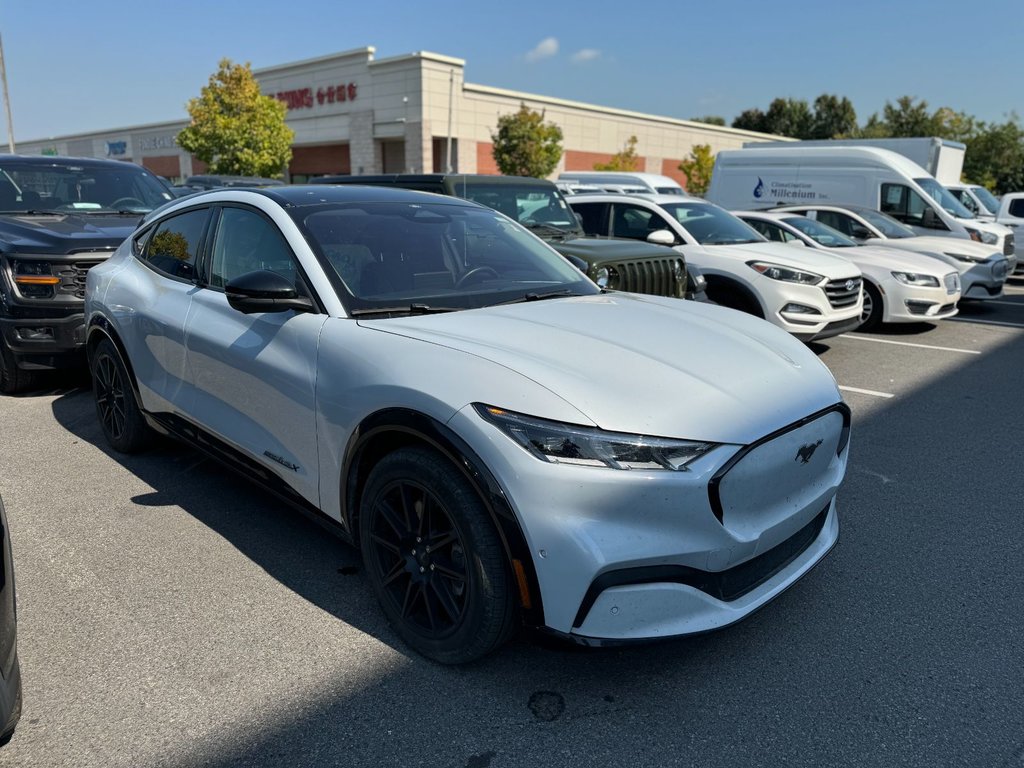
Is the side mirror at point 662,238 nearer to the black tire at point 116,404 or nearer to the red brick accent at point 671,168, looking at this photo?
the black tire at point 116,404

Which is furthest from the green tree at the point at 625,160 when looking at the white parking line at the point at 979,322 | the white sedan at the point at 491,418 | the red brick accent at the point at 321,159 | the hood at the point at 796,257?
the white sedan at the point at 491,418

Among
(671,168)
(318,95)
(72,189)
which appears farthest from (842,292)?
(671,168)

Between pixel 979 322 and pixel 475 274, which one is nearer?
pixel 475 274

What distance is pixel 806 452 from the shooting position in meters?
2.68

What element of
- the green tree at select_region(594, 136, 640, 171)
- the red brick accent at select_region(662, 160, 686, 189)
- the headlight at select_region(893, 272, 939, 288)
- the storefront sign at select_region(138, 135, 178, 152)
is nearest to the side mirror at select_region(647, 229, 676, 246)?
the headlight at select_region(893, 272, 939, 288)

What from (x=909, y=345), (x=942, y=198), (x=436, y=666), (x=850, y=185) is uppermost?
(x=850, y=185)

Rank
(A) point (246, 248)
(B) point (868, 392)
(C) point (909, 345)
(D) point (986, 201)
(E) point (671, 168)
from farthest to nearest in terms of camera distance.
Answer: (E) point (671, 168)
(D) point (986, 201)
(C) point (909, 345)
(B) point (868, 392)
(A) point (246, 248)

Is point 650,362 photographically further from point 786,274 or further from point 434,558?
point 786,274

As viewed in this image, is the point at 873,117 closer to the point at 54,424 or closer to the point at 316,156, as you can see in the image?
the point at 316,156

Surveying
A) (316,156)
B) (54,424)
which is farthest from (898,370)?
(316,156)

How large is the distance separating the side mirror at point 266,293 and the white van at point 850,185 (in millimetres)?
12704

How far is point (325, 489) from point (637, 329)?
4.57 ft

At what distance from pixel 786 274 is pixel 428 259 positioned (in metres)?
5.49

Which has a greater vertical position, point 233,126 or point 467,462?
point 233,126
